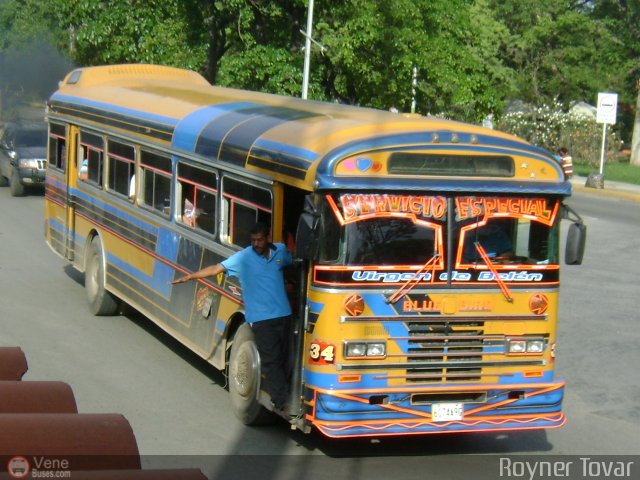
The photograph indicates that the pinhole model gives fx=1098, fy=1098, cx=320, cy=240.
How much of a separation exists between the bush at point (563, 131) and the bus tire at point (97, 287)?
3876cm

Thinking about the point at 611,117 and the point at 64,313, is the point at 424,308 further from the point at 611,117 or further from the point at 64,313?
the point at 611,117

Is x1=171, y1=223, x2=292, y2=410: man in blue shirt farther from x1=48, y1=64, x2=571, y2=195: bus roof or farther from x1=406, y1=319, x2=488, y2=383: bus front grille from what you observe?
x1=406, y1=319, x2=488, y2=383: bus front grille

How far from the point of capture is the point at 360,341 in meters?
8.02

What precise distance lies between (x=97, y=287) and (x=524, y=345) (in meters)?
6.88

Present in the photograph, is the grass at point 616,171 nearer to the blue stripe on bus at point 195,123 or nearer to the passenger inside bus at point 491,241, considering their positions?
the blue stripe on bus at point 195,123

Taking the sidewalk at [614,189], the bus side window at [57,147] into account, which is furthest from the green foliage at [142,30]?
the sidewalk at [614,189]

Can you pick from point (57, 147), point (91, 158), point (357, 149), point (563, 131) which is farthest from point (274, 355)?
point (563, 131)

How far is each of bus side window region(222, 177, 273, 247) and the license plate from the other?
194cm

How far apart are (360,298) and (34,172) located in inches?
794

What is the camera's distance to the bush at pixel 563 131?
50312mm

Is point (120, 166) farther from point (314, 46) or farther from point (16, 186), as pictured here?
point (314, 46)

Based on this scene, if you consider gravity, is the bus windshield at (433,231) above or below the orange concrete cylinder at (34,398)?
above

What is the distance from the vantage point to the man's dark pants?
845cm

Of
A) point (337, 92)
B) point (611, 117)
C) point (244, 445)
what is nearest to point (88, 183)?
point (244, 445)
